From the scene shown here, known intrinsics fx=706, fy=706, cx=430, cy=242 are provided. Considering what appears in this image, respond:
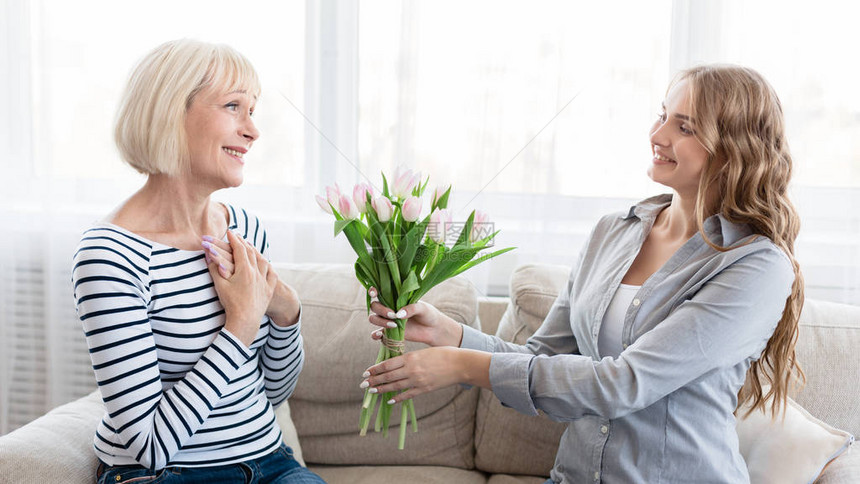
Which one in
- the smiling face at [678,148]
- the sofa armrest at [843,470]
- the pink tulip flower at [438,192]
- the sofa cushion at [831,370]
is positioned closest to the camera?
the pink tulip flower at [438,192]

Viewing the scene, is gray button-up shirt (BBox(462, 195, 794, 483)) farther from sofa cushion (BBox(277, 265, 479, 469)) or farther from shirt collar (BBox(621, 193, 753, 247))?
sofa cushion (BBox(277, 265, 479, 469))

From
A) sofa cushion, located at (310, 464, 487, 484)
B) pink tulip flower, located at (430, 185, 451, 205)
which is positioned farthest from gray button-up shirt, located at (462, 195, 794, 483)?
sofa cushion, located at (310, 464, 487, 484)

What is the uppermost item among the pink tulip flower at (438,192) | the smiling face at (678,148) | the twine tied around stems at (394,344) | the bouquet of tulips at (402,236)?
the smiling face at (678,148)

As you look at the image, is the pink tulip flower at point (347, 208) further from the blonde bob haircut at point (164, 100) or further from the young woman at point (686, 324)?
the blonde bob haircut at point (164, 100)

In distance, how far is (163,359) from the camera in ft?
4.40

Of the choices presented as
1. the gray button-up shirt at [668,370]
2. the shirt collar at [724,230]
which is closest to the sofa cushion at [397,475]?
the gray button-up shirt at [668,370]

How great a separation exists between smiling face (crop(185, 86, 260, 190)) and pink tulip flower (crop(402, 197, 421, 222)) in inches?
17.1

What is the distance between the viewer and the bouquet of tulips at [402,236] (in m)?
1.18

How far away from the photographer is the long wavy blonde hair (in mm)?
1323

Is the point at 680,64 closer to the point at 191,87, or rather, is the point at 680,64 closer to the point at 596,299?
the point at 596,299

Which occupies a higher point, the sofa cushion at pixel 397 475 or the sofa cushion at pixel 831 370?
the sofa cushion at pixel 831 370

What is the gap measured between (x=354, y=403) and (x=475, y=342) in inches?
21.0

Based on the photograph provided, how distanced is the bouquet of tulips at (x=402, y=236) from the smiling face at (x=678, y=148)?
400mm

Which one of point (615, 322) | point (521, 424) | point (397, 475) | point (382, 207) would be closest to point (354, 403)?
point (397, 475)
